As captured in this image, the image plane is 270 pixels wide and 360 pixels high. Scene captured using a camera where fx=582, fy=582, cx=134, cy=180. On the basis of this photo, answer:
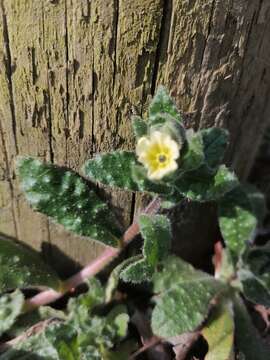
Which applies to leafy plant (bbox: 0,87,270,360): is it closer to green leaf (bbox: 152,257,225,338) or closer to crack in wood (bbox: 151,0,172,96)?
green leaf (bbox: 152,257,225,338)

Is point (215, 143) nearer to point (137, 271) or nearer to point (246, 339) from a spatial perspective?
point (137, 271)

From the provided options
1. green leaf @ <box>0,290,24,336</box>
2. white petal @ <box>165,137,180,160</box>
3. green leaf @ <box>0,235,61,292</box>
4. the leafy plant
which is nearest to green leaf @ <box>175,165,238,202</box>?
the leafy plant

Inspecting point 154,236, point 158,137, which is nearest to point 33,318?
point 154,236

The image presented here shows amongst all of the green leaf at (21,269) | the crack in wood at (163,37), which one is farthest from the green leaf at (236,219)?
the green leaf at (21,269)

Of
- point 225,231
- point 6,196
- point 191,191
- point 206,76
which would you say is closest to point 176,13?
point 206,76

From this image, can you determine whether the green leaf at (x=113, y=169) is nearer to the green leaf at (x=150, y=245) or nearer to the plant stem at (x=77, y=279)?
the green leaf at (x=150, y=245)

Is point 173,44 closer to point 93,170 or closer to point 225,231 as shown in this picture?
point 93,170
